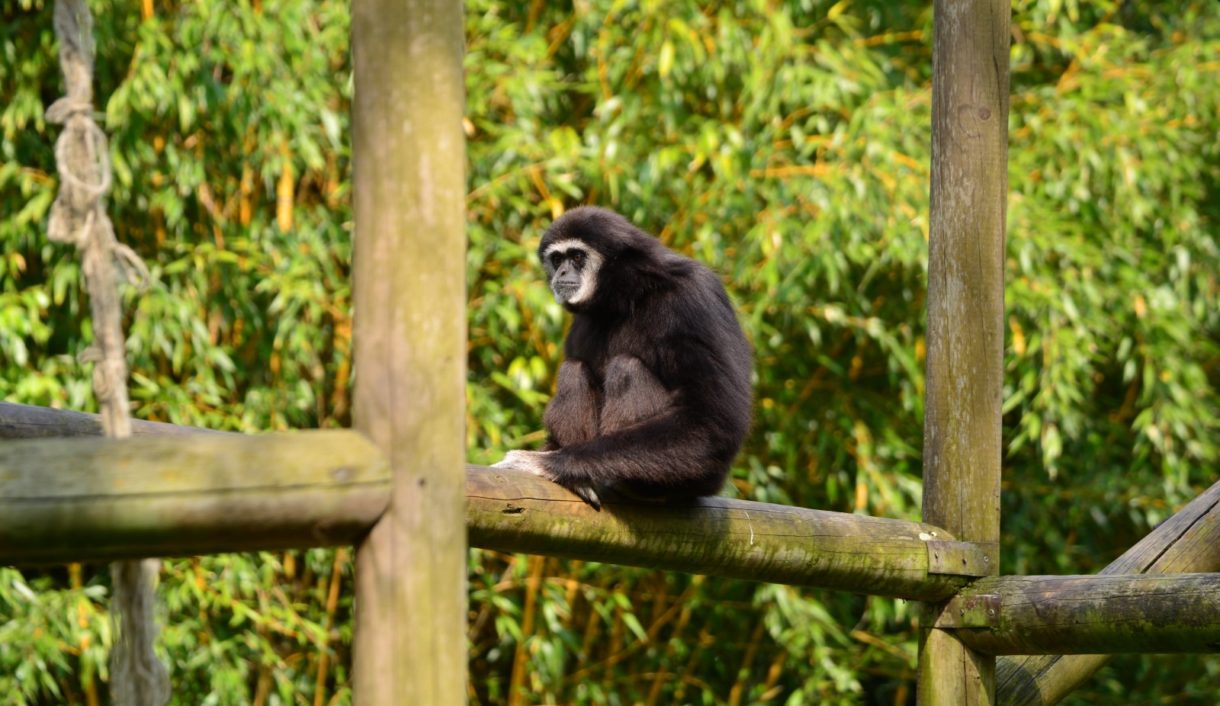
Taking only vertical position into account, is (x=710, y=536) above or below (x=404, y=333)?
below

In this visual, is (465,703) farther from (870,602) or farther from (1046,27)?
(1046,27)

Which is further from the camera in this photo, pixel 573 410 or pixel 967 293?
pixel 573 410

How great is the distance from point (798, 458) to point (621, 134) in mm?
1797

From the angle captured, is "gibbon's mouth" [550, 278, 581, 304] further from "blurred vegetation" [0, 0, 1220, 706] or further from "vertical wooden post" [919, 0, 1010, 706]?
"blurred vegetation" [0, 0, 1220, 706]

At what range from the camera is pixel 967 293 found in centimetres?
347

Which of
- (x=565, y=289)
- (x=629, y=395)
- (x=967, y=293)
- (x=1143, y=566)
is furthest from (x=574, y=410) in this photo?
(x=1143, y=566)

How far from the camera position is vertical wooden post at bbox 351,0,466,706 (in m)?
1.77

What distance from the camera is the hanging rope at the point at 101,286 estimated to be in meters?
1.79

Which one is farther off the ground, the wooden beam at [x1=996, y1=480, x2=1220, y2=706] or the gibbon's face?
the gibbon's face

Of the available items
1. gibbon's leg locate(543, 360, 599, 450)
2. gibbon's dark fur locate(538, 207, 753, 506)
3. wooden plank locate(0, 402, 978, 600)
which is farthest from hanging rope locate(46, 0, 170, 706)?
gibbon's leg locate(543, 360, 599, 450)

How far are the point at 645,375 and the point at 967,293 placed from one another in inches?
35.2

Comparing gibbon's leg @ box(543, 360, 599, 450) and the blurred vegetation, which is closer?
gibbon's leg @ box(543, 360, 599, 450)

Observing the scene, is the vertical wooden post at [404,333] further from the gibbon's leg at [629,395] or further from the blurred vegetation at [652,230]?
the blurred vegetation at [652,230]

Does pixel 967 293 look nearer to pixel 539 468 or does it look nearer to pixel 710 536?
pixel 710 536
